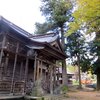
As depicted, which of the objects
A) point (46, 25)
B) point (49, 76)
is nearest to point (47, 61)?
point (49, 76)

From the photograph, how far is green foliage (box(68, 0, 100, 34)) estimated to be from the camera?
8281 millimetres

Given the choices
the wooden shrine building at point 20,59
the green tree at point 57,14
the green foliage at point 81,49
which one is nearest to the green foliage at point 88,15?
the wooden shrine building at point 20,59

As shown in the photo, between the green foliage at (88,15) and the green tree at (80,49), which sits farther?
the green tree at (80,49)

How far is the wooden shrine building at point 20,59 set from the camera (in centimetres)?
984

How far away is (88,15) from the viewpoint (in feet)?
28.7

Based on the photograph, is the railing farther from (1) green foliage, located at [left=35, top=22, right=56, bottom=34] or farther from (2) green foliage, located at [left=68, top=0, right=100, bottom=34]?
(1) green foliage, located at [left=35, top=22, right=56, bottom=34]

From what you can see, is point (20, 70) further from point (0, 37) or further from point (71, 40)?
point (71, 40)

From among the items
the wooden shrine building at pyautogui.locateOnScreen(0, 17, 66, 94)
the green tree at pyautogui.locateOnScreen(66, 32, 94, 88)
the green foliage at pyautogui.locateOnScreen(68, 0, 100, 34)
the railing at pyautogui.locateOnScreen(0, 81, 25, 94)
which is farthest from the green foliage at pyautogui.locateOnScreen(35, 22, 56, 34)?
the railing at pyautogui.locateOnScreen(0, 81, 25, 94)

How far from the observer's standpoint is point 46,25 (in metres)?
26.1

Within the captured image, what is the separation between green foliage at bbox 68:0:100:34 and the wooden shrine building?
3.66 metres

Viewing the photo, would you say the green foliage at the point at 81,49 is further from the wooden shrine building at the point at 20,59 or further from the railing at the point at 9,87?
the railing at the point at 9,87

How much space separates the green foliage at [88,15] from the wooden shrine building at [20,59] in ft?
12.0

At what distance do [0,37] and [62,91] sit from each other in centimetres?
791

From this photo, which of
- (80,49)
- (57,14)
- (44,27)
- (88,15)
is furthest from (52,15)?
(88,15)
